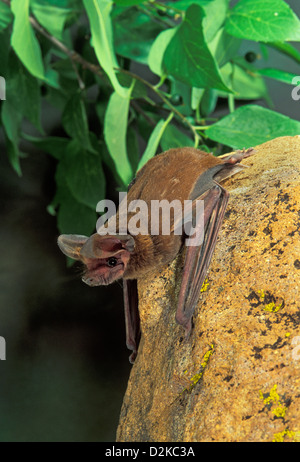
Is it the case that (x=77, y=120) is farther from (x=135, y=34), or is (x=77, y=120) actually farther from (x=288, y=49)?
(x=288, y=49)

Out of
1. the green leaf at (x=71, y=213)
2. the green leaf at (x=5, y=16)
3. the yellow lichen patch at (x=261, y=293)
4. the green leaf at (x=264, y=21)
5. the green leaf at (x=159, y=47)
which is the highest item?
the green leaf at (x=5, y=16)

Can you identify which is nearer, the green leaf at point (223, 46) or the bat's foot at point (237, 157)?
the bat's foot at point (237, 157)

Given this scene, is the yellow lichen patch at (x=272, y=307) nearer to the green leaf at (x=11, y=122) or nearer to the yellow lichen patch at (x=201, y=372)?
the yellow lichen patch at (x=201, y=372)

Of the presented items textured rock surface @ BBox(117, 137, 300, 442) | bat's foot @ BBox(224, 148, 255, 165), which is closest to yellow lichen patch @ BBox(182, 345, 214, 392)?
textured rock surface @ BBox(117, 137, 300, 442)

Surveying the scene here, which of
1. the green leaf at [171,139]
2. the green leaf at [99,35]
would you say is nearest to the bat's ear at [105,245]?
the green leaf at [99,35]

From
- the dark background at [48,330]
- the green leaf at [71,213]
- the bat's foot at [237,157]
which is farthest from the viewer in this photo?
the dark background at [48,330]
